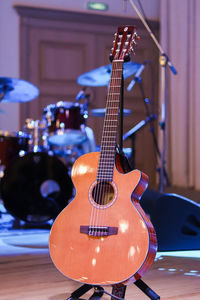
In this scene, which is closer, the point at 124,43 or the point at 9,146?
the point at 124,43

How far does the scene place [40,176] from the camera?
2.72 metres

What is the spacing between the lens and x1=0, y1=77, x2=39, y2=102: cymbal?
2.70 metres

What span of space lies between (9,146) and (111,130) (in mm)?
1591

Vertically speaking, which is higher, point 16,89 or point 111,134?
point 16,89

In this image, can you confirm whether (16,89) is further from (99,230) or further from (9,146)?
(99,230)

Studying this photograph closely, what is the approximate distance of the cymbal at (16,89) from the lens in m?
2.70

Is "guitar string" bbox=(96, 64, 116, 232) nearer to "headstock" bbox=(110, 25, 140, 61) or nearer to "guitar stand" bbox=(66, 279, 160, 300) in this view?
"headstock" bbox=(110, 25, 140, 61)

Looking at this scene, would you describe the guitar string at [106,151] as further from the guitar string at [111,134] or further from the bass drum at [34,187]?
the bass drum at [34,187]

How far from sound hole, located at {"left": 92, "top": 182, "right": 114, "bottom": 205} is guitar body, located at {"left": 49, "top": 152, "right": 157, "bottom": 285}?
0.04 ft

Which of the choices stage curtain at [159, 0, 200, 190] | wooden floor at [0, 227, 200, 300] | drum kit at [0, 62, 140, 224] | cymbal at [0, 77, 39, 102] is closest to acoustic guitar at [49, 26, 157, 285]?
wooden floor at [0, 227, 200, 300]

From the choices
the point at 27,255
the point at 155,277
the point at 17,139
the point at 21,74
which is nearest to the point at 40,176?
the point at 17,139

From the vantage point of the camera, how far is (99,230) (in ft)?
4.14

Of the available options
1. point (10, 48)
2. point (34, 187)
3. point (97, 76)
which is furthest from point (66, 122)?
point (10, 48)

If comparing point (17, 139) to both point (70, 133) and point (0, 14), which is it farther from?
point (0, 14)
